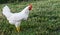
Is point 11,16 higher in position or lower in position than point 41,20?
higher

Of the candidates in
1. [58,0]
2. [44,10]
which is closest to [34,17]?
[44,10]

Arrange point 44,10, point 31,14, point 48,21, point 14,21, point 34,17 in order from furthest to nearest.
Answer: point 44,10 < point 31,14 < point 34,17 < point 48,21 < point 14,21

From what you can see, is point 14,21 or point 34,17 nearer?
point 14,21

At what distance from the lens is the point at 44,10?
8.03 metres

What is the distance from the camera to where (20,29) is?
5.77 m

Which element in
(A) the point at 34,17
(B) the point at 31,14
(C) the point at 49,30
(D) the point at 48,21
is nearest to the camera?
(C) the point at 49,30

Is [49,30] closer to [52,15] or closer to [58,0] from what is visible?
[52,15]

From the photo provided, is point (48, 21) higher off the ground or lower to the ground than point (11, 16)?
lower

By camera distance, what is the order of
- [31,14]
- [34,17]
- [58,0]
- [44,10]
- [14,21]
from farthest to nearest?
[58,0] → [44,10] → [31,14] → [34,17] → [14,21]

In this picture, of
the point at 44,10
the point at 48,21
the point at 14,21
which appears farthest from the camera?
the point at 44,10

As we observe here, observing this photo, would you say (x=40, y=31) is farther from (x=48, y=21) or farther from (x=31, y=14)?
(x=31, y=14)

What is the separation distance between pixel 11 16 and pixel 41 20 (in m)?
1.40

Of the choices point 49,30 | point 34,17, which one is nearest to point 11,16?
point 49,30

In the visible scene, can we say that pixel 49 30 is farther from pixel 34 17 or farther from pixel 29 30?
pixel 34 17
